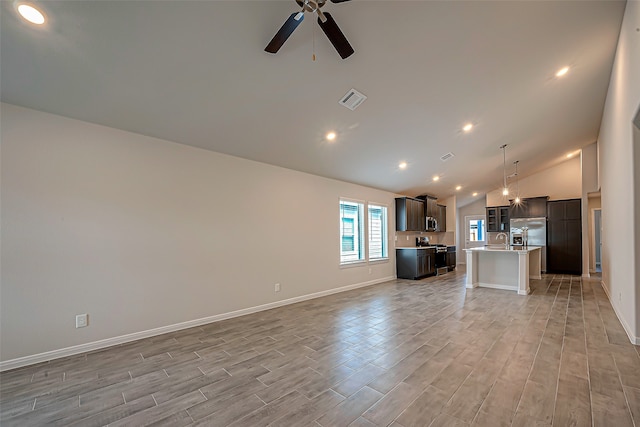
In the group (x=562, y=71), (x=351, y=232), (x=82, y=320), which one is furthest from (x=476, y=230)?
(x=82, y=320)

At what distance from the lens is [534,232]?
9.38m

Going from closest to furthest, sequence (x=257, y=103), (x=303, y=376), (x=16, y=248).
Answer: (x=303, y=376)
(x=16, y=248)
(x=257, y=103)

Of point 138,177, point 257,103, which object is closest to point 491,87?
point 257,103

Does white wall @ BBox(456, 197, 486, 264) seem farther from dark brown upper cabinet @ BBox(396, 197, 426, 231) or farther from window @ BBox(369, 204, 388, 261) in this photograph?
window @ BBox(369, 204, 388, 261)

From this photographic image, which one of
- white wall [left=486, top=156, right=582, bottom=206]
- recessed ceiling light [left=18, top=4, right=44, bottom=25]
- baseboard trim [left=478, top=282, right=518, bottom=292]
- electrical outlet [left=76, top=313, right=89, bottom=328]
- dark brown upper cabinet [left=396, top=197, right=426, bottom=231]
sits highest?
recessed ceiling light [left=18, top=4, right=44, bottom=25]

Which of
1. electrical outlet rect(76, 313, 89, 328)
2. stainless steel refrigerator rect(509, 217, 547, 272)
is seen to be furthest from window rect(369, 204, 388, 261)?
electrical outlet rect(76, 313, 89, 328)

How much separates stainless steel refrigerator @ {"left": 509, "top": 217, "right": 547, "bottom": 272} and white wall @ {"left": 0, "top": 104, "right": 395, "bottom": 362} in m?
8.46

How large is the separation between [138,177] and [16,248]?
1303 millimetres

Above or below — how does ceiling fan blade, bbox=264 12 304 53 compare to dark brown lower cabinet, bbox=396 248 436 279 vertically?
above

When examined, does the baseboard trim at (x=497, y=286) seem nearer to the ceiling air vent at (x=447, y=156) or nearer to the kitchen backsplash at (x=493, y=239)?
the ceiling air vent at (x=447, y=156)

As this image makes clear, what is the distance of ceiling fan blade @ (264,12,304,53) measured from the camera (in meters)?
1.98

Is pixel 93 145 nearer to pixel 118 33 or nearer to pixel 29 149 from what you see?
pixel 29 149

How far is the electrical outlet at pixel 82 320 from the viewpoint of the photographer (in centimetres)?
307

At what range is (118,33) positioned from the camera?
7.47 ft
